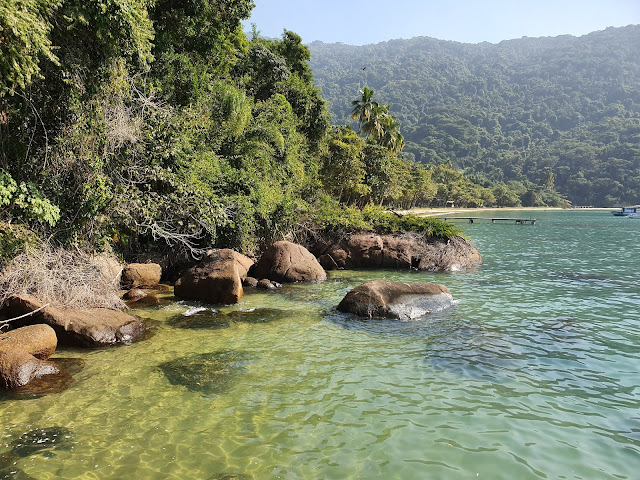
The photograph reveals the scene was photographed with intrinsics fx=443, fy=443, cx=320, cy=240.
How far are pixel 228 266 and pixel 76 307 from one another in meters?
4.40

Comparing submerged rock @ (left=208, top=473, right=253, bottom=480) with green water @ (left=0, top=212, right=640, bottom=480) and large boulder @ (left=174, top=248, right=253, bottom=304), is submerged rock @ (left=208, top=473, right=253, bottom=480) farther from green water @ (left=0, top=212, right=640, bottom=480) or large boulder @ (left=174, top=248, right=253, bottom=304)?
large boulder @ (left=174, top=248, right=253, bottom=304)

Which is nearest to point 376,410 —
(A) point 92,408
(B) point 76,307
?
(A) point 92,408

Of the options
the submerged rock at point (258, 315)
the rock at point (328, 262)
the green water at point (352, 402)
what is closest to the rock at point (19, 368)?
the green water at point (352, 402)

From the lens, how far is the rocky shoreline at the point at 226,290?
7.80 m

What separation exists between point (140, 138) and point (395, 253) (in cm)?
1280

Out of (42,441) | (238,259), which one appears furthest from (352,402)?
(238,259)

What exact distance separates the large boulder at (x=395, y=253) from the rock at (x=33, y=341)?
13.8 meters

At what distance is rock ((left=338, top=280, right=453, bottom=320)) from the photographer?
11.5 meters

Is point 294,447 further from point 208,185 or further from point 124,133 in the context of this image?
point 208,185

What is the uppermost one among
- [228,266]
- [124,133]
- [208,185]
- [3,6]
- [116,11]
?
[116,11]

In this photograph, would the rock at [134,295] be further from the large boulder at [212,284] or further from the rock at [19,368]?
the rock at [19,368]

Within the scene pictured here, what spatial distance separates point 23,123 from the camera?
10453 millimetres

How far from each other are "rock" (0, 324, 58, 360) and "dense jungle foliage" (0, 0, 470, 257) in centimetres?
276

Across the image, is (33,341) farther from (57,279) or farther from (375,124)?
(375,124)
